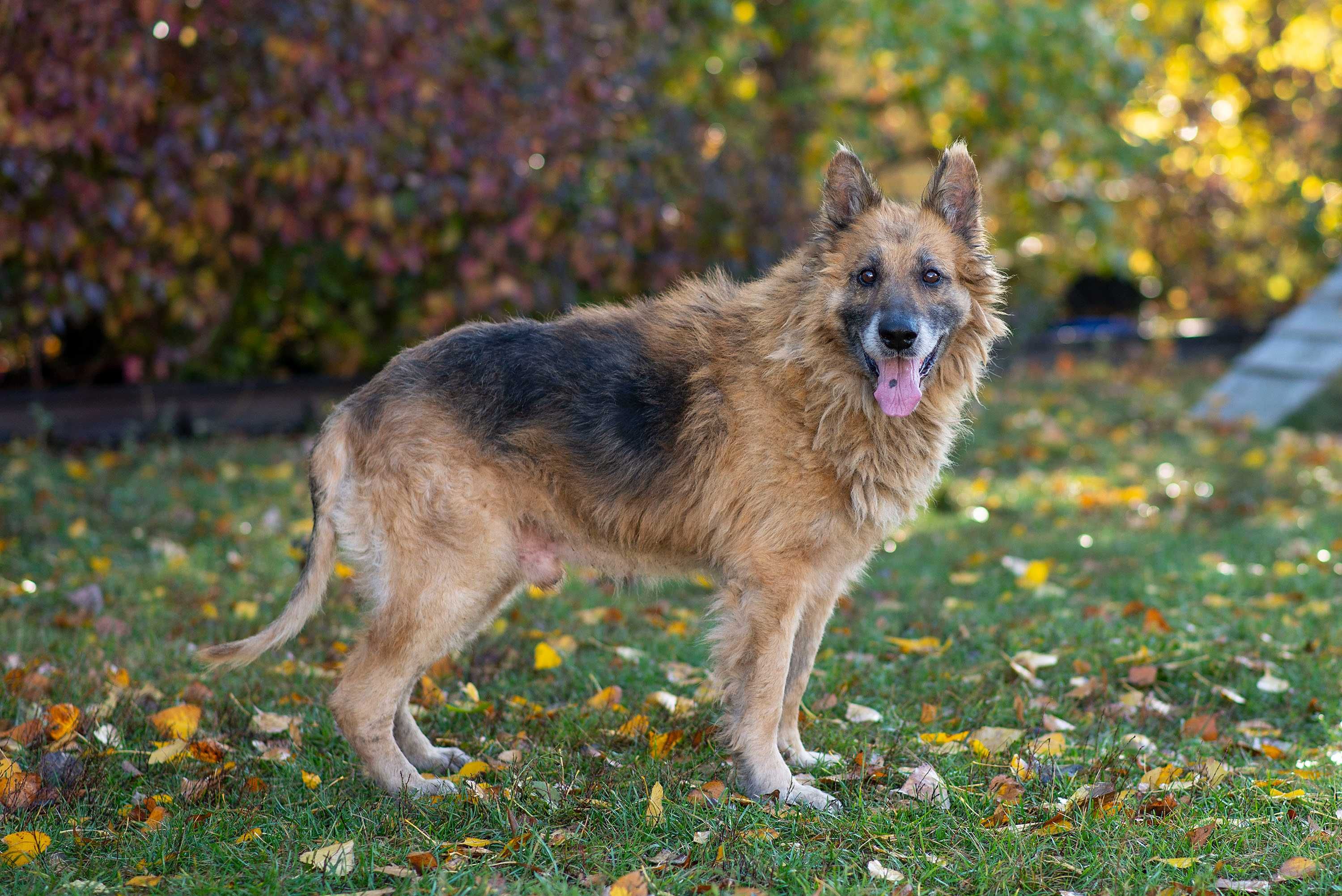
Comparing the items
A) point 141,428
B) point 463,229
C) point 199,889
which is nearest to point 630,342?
point 199,889

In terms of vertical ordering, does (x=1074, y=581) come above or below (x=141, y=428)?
above

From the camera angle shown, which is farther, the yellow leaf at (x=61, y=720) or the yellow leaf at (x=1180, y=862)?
the yellow leaf at (x=61, y=720)

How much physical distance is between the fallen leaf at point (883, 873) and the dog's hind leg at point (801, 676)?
83cm

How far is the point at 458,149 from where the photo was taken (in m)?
8.57

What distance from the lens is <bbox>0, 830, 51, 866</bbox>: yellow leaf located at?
313cm

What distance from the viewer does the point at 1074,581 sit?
6.06 m

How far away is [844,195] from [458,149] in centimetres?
523

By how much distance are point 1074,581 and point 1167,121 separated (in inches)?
473

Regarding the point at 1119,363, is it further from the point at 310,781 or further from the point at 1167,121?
the point at 310,781

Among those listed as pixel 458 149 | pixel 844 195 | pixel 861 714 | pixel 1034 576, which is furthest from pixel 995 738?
pixel 458 149

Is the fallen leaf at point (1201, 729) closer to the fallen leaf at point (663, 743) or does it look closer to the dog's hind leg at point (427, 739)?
the fallen leaf at point (663, 743)

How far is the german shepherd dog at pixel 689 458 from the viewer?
374 centimetres

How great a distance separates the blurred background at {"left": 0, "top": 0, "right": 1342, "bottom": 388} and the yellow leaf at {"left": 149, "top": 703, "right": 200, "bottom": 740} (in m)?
4.12

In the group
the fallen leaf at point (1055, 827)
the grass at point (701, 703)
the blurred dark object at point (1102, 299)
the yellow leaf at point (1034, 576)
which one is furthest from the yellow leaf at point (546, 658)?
the blurred dark object at point (1102, 299)
